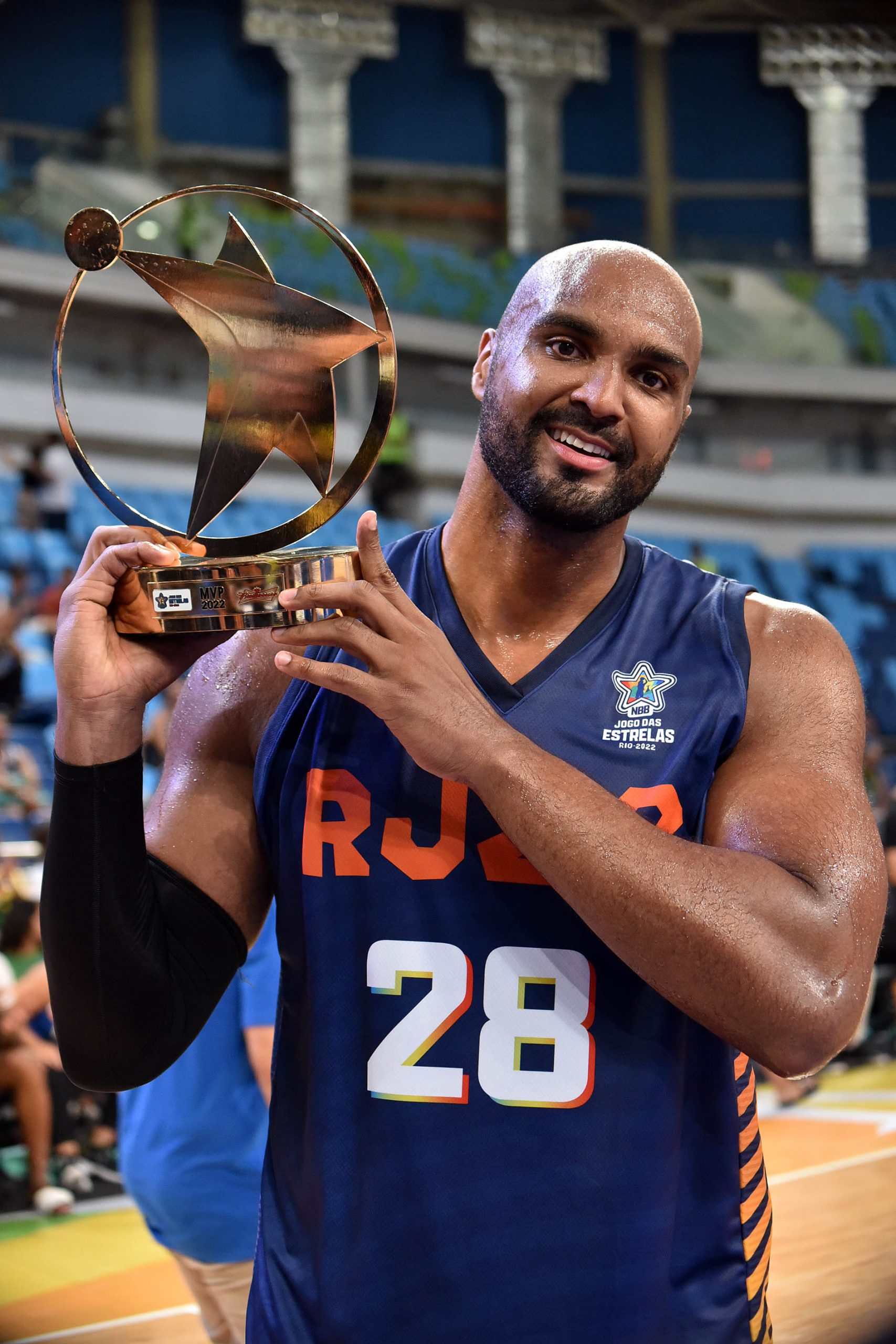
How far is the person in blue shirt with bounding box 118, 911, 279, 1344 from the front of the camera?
261 centimetres

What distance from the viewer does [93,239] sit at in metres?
1.37

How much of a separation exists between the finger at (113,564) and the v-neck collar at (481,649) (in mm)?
343

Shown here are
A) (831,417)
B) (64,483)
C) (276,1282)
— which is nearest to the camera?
(276,1282)

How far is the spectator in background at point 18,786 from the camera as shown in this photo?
6.57m

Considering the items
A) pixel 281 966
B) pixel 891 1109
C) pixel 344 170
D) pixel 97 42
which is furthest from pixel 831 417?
pixel 281 966

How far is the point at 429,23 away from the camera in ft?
51.9

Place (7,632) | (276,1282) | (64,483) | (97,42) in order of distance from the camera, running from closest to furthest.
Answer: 1. (276,1282)
2. (7,632)
3. (64,483)
4. (97,42)

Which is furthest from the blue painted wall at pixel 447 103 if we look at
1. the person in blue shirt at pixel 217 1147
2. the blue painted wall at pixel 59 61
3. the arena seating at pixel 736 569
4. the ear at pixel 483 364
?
the ear at pixel 483 364

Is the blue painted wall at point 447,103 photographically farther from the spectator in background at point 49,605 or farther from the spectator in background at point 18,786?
the spectator in background at point 18,786

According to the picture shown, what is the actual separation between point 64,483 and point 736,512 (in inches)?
306

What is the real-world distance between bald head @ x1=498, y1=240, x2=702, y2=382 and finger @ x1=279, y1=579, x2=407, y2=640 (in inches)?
16.4

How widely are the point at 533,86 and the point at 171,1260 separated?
46.5ft

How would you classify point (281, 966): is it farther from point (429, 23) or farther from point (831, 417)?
point (429, 23)

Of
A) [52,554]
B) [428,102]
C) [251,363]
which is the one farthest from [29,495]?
[251,363]
